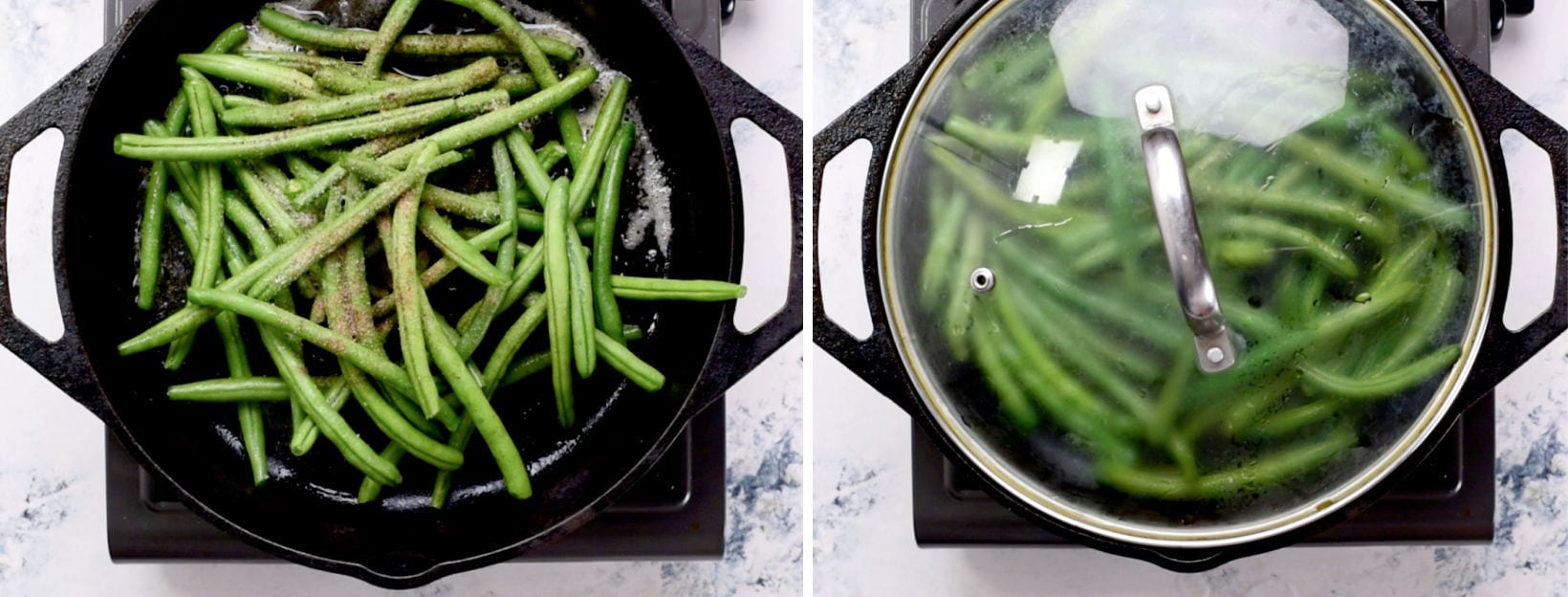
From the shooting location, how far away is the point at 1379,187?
1.15m

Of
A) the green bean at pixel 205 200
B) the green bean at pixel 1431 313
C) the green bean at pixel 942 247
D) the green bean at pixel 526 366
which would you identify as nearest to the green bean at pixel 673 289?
the green bean at pixel 526 366

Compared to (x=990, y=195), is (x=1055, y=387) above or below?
below

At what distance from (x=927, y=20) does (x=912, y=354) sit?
41cm

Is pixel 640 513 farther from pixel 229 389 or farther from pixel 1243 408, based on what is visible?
pixel 1243 408

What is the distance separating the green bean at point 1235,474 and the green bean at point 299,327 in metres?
0.76

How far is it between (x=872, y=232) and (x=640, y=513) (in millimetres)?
475

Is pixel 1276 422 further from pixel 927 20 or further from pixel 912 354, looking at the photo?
pixel 927 20

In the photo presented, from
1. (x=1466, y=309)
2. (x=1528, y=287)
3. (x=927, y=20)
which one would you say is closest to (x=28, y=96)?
(x=927, y=20)

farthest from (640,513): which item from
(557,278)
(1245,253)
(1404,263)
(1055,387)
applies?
(1404,263)

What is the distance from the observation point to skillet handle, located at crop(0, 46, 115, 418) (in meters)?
1.27

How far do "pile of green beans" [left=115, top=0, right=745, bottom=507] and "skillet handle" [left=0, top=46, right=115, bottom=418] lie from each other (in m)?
0.06

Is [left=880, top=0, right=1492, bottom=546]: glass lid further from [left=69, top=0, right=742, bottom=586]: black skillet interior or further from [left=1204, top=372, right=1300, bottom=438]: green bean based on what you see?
[left=69, top=0, right=742, bottom=586]: black skillet interior

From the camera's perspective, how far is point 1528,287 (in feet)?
5.09

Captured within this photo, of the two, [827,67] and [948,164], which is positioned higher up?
[948,164]
